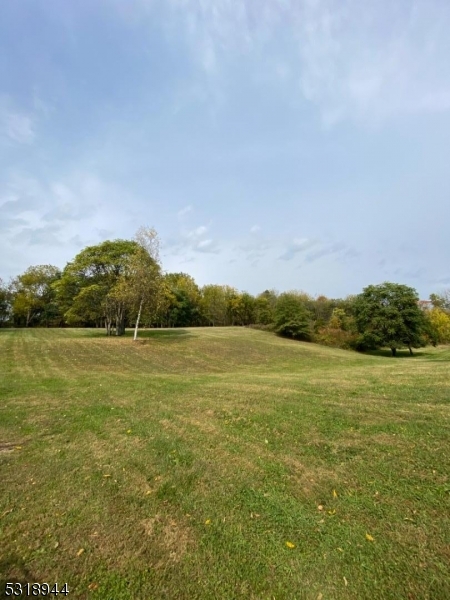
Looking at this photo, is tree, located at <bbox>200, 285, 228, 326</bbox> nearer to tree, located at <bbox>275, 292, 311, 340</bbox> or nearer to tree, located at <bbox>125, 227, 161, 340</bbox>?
tree, located at <bbox>275, 292, 311, 340</bbox>

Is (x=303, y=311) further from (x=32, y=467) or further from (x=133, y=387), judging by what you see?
(x=32, y=467)

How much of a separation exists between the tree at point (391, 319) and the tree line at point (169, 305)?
119 millimetres

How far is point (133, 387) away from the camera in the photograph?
420 inches

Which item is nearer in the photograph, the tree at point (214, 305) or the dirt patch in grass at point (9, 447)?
the dirt patch in grass at point (9, 447)

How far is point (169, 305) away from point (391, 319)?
105ft

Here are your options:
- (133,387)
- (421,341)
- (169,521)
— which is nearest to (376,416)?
(169,521)

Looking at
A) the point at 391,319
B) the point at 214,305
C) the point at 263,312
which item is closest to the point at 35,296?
the point at 214,305

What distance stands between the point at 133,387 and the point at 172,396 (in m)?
2.20

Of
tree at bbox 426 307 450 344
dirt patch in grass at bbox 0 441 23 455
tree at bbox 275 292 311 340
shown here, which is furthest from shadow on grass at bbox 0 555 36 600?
tree at bbox 426 307 450 344

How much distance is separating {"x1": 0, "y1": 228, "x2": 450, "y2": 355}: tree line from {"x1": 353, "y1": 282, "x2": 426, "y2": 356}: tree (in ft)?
0.39

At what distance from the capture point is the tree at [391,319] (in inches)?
1607

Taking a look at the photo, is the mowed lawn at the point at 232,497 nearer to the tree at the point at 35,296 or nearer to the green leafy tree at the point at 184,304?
the green leafy tree at the point at 184,304

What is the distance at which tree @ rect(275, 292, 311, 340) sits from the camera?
47.9 m

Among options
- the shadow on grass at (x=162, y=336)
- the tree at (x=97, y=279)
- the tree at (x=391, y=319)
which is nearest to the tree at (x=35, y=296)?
the tree at (x=97, y=279)
